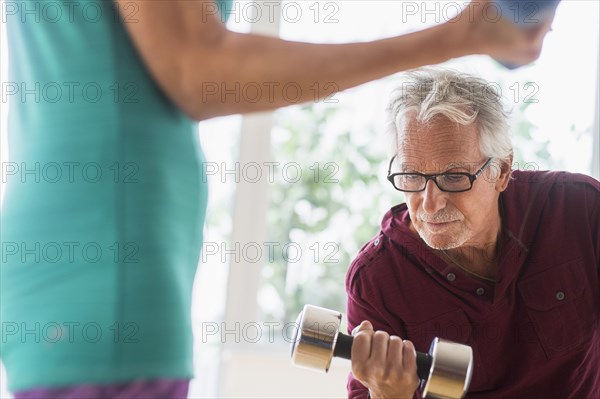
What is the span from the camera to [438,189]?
1654 millimetres

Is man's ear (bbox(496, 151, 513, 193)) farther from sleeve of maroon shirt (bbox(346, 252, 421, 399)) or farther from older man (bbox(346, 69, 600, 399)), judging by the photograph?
sleeve of maroon shirt (bbox(346, 252, 421, 399))

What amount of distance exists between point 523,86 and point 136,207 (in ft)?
7.60

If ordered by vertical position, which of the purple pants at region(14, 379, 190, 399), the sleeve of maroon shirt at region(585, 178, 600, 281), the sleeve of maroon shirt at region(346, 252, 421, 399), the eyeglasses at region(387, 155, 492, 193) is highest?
the eyeglasses at region(387, 155, 492, 193)

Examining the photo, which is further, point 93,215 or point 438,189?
point 438,189

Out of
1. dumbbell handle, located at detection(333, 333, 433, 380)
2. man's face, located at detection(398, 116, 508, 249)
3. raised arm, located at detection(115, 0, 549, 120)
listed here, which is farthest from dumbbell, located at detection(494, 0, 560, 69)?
man's face, located at detection(398, 116, 508, 249)

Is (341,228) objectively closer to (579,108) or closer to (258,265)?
(258,265)

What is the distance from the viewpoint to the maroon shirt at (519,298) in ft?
5.28

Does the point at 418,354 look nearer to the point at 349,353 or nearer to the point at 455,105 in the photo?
the point at 349,353

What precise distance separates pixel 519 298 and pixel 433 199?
0.29 meters

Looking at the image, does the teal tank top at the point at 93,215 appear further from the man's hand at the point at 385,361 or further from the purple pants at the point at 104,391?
the man's hand at the point at 385,361

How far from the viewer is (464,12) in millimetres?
671

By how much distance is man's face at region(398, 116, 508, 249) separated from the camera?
1.65 m

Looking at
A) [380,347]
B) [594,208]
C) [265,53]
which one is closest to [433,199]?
[594,208]

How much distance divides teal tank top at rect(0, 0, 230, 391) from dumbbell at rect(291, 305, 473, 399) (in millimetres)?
491
